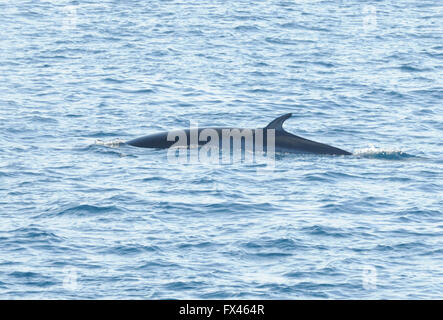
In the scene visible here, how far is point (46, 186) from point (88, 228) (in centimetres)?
445

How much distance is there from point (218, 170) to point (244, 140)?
2286mm

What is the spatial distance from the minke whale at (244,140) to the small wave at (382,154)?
68 cm

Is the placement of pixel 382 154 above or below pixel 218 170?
below

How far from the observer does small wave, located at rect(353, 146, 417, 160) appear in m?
34.6

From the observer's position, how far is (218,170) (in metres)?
32.6

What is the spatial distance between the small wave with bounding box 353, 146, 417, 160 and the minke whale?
2.24 ft
